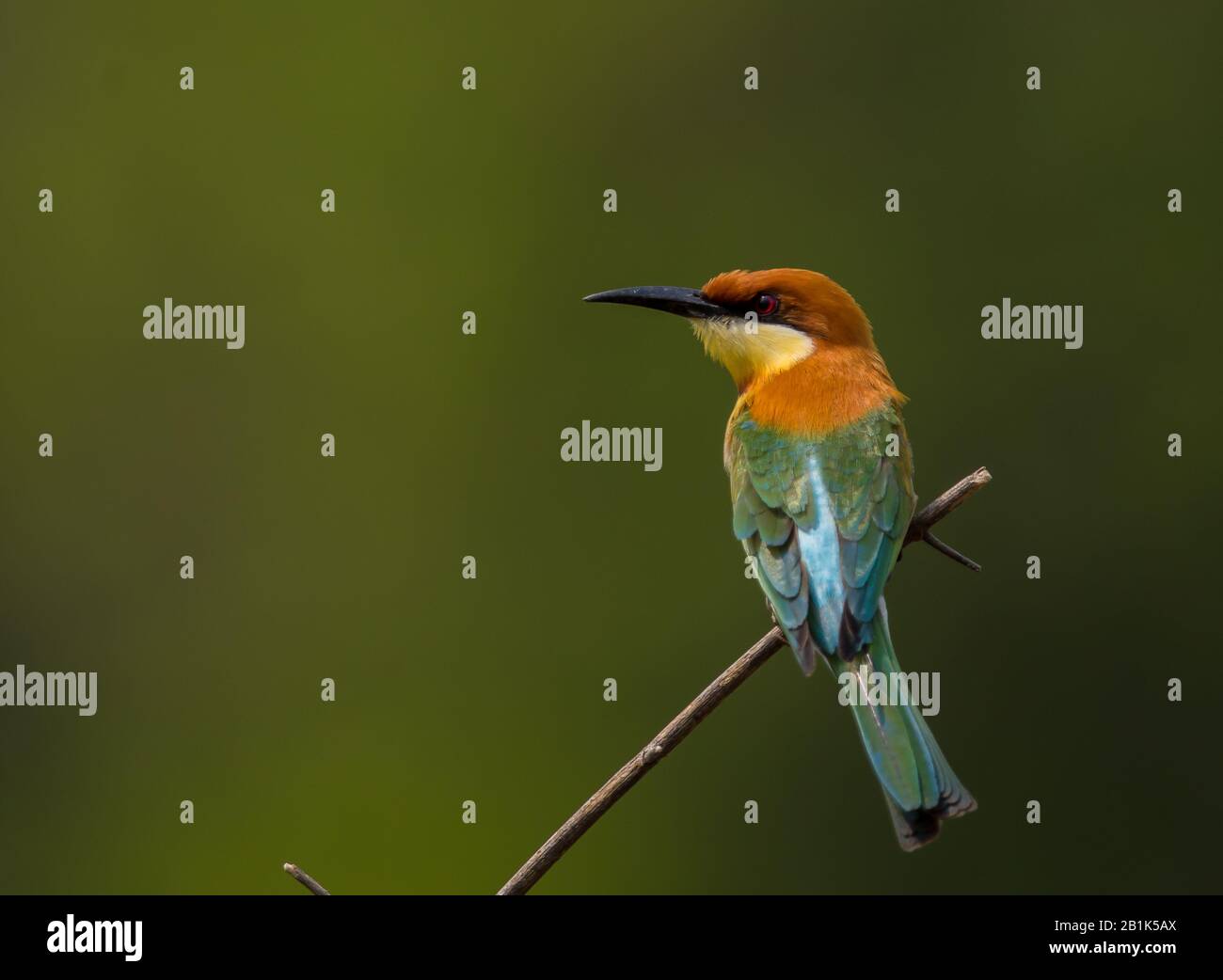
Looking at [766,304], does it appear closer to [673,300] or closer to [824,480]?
[673,300]

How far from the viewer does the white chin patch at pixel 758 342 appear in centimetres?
427

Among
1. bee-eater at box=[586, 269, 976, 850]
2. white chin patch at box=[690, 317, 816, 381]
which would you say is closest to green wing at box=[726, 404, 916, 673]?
bee-eater at box=[586, 269, 976, 850]

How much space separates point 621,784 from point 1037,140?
5.83 meters

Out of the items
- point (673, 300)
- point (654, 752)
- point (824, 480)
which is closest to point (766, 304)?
point (673, 300)

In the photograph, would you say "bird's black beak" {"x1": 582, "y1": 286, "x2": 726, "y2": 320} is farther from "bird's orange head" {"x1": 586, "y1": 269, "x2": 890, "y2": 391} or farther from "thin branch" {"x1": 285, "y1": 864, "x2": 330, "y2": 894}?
"thin branch" {"x1": 285, "y1": 864, "x2": 330, "y2": 894}

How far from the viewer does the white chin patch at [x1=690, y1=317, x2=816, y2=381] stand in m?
4.27

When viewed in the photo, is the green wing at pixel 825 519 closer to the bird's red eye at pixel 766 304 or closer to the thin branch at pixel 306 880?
the bird's red eye at pixel 766 304

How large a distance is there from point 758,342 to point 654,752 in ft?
5.84

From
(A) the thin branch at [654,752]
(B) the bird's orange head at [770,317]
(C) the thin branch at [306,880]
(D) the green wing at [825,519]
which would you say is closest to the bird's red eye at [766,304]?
(B) the bird's orange head at [770,317]

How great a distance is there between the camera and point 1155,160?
774cm

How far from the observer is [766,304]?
4.28 meters

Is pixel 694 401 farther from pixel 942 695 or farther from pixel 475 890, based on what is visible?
pixel 475 890

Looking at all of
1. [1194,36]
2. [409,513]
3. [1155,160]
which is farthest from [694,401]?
[1194,36]

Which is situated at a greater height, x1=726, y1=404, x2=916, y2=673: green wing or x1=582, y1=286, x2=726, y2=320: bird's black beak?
x1=582, y1=286, x2=726, y2=320: bird's black beak
